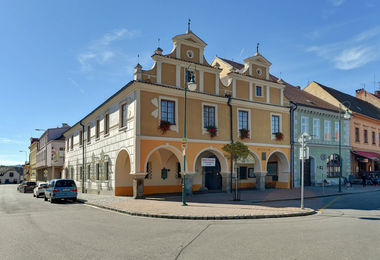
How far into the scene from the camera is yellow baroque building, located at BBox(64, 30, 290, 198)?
20422 mm

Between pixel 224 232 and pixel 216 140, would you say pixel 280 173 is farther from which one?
pixel 224 232

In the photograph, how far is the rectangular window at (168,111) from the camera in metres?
21.1

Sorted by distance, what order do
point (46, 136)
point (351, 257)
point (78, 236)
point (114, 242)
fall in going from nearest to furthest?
1. point (351, 257)
2. point (114, 242)
3. point (78, 236)
4. point (46, 136)

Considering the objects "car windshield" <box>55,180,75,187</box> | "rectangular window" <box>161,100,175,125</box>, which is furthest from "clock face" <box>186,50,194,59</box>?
"car windshield" <box>55,180,75,187</box>

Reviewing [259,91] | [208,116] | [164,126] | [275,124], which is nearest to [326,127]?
[275,124]

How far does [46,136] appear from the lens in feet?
192

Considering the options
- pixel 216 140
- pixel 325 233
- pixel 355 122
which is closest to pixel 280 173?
pixel 216 140

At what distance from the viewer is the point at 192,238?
855 cm

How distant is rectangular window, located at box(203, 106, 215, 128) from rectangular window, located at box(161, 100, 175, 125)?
8.77 ft

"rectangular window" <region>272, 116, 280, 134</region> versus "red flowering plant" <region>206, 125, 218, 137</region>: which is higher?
"rectangular window" <region>272, 116, 280, 134</region>

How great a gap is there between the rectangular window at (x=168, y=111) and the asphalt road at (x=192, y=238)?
9.99 m

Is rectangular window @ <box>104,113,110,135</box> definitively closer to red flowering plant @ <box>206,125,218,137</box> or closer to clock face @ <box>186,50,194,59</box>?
red flowering plant @ <box>206,125,218,137</box>

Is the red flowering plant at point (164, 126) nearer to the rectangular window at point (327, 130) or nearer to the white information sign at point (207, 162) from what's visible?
the white information sign at point (207, 162)

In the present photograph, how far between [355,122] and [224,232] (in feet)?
101
